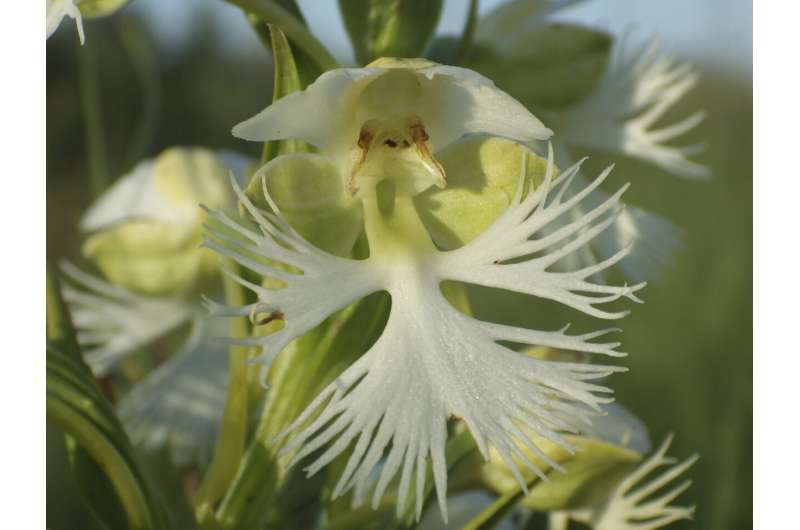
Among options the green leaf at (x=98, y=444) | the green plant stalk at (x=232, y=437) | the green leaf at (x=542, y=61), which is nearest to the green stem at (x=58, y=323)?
the green leaf at (x=98, y=444)

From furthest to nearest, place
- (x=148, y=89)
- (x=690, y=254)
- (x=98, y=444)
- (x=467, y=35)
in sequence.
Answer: (x=690, y=254) → (x=148, y=89) → (x=467, y=35) → (x=98, y=444)

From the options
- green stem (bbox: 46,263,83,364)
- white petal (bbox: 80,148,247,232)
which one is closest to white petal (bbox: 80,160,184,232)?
white petal (bbox: 80,148,247,232)

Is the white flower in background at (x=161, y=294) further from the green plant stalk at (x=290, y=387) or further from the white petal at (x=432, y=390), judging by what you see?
the white petal at (x=432, y=390)

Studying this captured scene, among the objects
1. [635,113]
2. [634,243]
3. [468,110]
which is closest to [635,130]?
[635,113]

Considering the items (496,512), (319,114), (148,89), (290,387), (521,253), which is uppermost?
(148,89)

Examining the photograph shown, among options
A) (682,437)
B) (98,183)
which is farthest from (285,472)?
(682,437)

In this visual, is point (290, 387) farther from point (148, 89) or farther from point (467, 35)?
point (148, 89)
